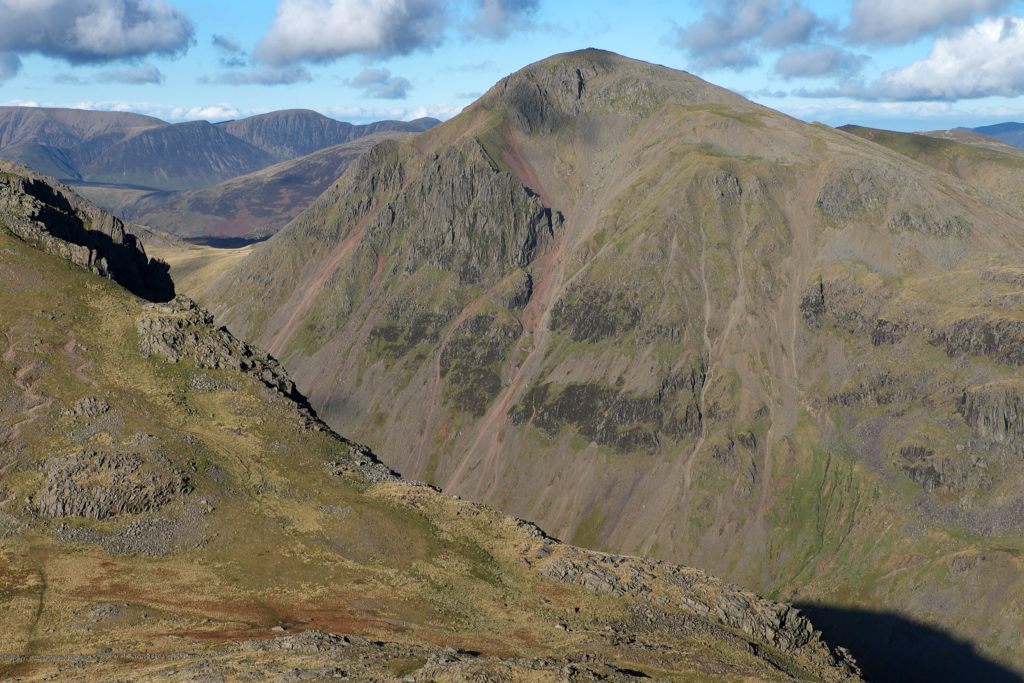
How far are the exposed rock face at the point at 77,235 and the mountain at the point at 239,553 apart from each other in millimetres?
844

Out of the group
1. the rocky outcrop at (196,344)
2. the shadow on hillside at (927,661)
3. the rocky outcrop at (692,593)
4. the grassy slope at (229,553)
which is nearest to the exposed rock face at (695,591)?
the rocky outcrop at (692,593)

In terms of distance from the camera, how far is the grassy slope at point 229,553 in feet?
235


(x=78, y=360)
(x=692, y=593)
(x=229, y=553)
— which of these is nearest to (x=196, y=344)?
(x=78, y=360)

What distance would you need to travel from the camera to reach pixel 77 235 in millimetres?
143000

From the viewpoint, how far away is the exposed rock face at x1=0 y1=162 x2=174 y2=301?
13050 centimetres

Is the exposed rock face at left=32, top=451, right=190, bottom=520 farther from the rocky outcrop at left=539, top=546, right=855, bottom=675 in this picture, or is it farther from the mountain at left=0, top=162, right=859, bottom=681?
the rocky outcrop at left=539, top=546, right=855, bottom=675

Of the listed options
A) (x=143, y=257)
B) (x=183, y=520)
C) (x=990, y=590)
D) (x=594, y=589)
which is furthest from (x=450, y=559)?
(x=990, y=590)

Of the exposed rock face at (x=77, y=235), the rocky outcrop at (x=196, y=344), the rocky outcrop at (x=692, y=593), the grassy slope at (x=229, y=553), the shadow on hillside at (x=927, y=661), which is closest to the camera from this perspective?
the grassy slope at (x=229, y=553)

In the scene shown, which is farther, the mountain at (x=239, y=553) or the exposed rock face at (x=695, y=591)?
the exposed rock face at (x=695, y=591)

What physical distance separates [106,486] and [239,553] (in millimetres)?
20091

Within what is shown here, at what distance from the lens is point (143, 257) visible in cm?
16262

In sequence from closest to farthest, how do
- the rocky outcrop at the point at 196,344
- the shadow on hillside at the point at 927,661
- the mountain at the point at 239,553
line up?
the mountain at the point at 239,553 → the rocky outcrop at the point at 196,344 → the shadow on hillside at the point at 927,661

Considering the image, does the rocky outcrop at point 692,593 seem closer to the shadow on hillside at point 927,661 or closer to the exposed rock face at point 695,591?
the exposed rock face at point 695,591

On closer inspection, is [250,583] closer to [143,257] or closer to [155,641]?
[155,641]
